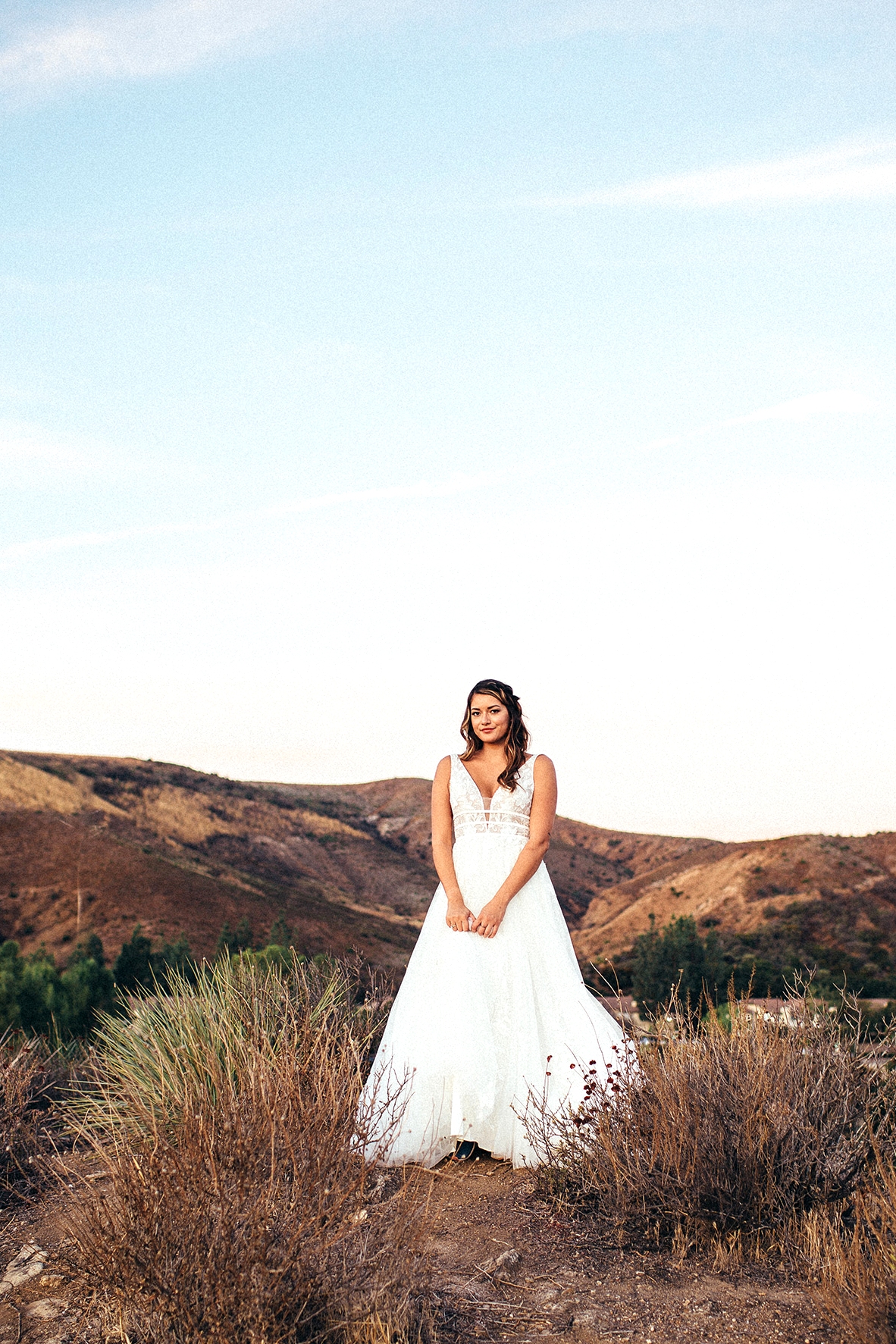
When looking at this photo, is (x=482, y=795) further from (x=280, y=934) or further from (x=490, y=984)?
(x=280, y=934)

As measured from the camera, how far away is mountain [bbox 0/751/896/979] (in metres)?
33.1

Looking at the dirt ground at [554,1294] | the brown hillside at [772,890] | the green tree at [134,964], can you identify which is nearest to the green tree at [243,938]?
the green tree at [134,964]

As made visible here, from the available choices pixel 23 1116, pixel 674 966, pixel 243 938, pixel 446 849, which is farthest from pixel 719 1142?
pixel 243 938

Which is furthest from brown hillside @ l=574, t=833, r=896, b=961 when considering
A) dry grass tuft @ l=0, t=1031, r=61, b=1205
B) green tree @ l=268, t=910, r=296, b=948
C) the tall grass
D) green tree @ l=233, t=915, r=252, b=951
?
the tall grass

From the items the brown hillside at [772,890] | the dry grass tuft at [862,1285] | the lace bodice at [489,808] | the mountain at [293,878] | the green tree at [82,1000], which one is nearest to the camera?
the dry grass tuft at [862,1285]

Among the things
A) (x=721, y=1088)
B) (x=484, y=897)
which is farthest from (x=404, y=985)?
(x=721, y=1088)

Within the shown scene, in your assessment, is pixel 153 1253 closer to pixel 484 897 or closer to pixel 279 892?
pixel 484 897

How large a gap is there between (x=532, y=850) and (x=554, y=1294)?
6.58 feet

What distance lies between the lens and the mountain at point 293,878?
33.1 metres

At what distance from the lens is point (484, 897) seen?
5.11 metres

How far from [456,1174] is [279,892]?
3974cm

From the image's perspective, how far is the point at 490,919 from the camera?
4.93m

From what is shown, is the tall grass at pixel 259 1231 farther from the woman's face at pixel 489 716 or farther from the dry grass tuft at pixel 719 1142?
the woman's face at pixel 489 716

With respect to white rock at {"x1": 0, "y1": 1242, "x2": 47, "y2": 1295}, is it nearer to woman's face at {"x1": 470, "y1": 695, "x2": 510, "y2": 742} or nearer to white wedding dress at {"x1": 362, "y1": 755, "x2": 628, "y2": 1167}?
white wedding dress at {"x1": 362, "y1": 755, "x2": 628, "y2": 1167}
